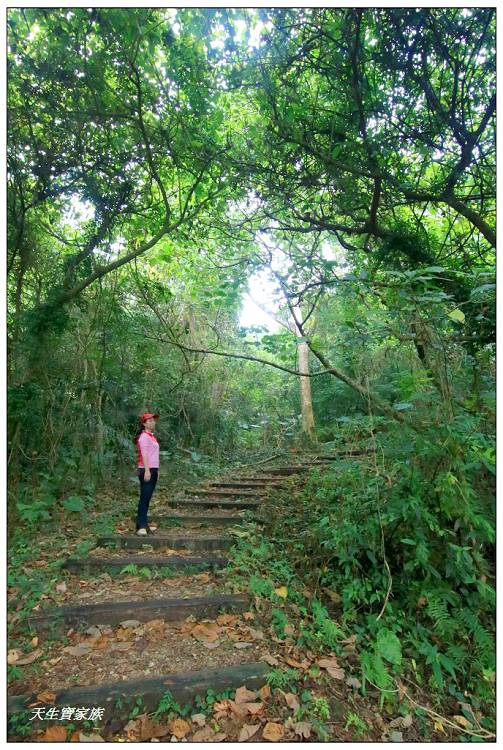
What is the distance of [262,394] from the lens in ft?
46.3

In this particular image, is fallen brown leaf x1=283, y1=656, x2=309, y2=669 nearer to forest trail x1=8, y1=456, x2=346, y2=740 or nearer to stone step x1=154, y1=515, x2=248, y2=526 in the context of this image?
forest trail x1=8, y1=456, x2=346, y2=740

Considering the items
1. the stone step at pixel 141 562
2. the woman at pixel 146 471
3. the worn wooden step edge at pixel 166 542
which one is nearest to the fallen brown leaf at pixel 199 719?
the stone step at pixel 141 562

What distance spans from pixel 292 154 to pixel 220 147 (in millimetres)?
1043

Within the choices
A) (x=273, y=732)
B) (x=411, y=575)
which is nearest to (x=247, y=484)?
(x=411, y=575)

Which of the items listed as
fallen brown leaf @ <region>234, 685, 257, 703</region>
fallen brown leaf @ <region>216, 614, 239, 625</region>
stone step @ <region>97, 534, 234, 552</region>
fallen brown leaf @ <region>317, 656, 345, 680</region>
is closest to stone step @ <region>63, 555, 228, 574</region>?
stone step @ <region>97, 534, 234, 552</region>

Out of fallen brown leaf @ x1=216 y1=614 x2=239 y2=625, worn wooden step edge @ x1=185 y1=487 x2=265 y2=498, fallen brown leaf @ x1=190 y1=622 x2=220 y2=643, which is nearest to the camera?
fallen brown leaf @ x1=190 y1=622 x2=220 y2=643

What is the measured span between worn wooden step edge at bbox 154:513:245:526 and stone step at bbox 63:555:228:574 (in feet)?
3.43

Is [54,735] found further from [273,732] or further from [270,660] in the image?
[270,660]

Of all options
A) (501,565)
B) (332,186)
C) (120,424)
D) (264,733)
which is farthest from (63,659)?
(332,186)

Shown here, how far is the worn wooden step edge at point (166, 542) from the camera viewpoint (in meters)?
4.71

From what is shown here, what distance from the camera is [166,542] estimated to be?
4.74 m

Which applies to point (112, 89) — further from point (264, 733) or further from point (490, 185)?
point (264, 733)

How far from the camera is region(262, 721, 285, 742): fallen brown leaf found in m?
2.46

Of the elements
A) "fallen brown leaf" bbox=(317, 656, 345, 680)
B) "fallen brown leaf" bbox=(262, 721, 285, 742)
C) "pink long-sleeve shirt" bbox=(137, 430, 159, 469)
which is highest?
"pink long-sleeve shirt" bbox=(137, 430, 159, 469)
